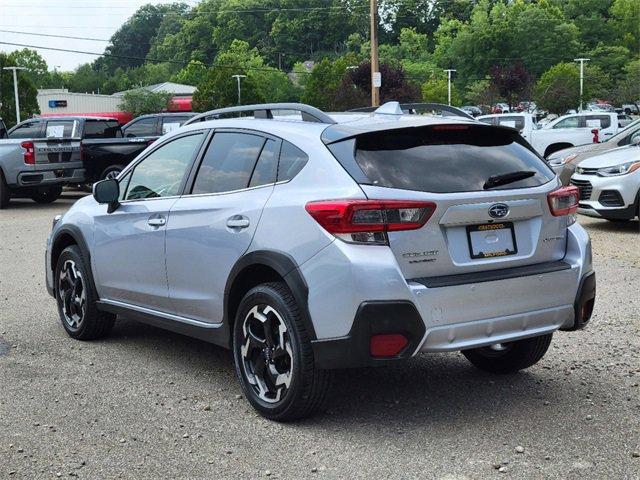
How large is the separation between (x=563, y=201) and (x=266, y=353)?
6.03 ft

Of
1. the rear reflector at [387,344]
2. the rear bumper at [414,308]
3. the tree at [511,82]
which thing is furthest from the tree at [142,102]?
the rear reflector at [387,344]

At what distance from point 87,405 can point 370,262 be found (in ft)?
6.48

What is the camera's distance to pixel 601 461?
411cm

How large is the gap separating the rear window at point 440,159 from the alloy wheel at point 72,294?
112 inches

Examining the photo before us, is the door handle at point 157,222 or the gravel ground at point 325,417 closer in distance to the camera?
the gravel ground at point 325,417

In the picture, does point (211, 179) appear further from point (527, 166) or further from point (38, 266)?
point (38, 266)

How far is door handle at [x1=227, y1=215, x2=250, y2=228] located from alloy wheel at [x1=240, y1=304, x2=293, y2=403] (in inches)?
18.4

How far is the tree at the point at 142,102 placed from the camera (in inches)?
3639

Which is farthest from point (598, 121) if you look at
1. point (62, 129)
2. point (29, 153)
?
point (29, 153)

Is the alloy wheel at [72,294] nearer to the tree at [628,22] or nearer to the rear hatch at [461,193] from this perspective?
the rear hatch at [461,193]

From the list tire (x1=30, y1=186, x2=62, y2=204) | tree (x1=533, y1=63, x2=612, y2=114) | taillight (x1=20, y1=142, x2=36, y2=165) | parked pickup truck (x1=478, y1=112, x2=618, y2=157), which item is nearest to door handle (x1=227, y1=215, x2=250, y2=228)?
taillight (x1=20, y1=142, x2=36, y2=165)

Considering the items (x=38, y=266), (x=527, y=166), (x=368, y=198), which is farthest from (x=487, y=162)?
(x=38, y=266)

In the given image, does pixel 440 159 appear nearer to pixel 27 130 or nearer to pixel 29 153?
pixel 29 153

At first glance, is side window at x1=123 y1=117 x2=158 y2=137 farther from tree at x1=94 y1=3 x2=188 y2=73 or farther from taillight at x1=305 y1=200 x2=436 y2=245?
tree at x1=94 y1=3 x2=188 y2=73
